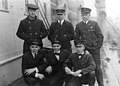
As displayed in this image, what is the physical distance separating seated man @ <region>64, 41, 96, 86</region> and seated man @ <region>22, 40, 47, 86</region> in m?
0.54

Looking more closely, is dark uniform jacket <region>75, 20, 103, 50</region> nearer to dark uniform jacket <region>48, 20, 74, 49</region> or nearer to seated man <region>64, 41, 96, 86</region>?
dark uniform jacket <region>48, 20, 74, 49</region>

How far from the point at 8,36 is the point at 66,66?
212 cm

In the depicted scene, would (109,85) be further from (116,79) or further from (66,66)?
(66,66)

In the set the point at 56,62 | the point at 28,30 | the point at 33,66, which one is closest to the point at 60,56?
the point at 56,62

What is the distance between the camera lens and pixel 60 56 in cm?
490

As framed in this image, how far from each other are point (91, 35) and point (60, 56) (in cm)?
92

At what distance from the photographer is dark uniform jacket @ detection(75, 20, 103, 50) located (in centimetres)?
523

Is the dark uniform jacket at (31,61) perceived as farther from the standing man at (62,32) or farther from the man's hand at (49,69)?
the standing man at (62,32)

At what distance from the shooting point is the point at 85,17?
528 centimetres

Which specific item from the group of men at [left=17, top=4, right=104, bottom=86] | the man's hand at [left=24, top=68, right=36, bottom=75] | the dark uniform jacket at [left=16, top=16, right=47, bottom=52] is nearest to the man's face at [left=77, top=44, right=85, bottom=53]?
the group of men at [left=17, top=4, right=104, bottom=86]

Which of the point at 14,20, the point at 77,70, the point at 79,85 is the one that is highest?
the point at 14,20

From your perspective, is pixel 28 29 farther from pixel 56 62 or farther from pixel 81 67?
pixel 81 67

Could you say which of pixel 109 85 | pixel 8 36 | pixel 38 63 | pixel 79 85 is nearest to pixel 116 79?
pixel 109 85

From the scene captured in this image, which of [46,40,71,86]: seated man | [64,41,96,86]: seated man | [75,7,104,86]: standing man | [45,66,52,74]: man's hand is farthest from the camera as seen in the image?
[75,7,104,86]: standing man
